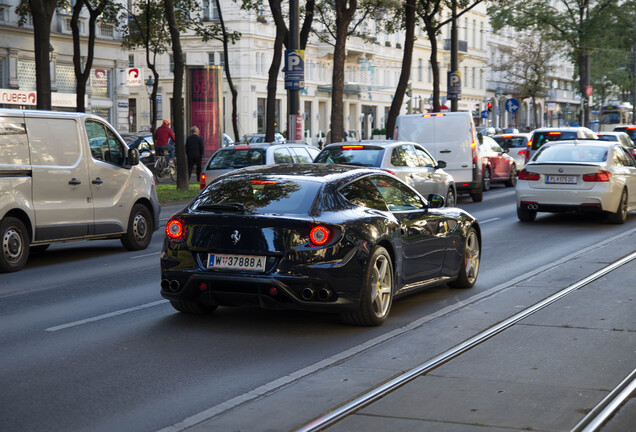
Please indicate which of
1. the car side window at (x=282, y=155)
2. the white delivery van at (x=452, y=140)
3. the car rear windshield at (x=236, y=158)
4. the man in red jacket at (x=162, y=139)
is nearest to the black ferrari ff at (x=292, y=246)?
the car rear windshield at (x=236, y=158)

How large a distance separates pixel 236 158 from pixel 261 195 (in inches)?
491

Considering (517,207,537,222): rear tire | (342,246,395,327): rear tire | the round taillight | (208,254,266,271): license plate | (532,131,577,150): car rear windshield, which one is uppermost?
(532,131,577,150): car rear windshield

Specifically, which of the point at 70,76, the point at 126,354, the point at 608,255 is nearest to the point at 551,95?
the point at 70,76

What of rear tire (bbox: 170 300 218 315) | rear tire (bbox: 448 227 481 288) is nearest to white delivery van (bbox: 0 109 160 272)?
rear tire (bbox: 170 300 218 315)

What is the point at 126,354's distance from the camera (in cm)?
777

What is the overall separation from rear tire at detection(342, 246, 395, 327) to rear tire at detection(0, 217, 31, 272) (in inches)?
222

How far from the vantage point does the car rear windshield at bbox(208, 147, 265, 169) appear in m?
21.0

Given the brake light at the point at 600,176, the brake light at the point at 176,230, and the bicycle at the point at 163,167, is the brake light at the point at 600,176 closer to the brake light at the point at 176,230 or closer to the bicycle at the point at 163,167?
the brake light at the point at 176,230

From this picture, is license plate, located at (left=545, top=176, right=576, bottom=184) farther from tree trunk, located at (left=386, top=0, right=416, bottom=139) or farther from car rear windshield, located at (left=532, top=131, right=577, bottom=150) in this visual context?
tree trunk, located at (left=386, top=0, right=416, bottom=139)

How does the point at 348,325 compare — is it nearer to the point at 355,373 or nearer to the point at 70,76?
the point at 355,373

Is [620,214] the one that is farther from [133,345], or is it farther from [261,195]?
[133,345]

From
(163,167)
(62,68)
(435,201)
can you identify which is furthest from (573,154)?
(62,68)

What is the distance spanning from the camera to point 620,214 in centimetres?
1950

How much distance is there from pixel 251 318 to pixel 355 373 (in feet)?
8.04
